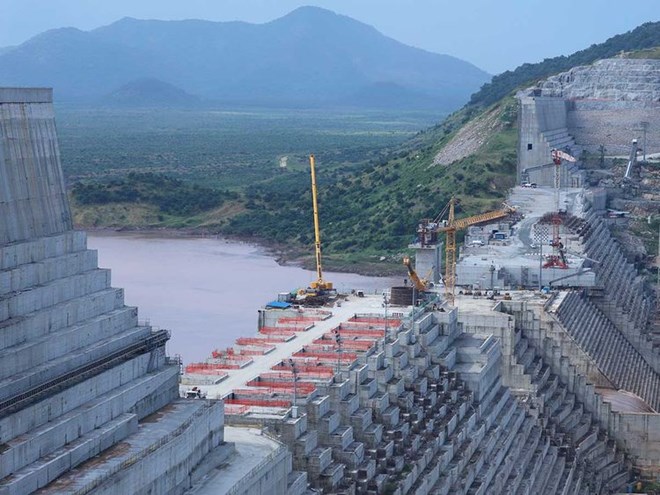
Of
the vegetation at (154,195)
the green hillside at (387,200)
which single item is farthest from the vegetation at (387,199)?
the vegetation at (154,195)

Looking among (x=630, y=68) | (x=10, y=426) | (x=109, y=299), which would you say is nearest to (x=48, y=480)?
(x=10, y=426)

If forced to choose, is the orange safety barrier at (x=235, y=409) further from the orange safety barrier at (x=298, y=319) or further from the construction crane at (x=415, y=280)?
the construction crane at (x=415, y=280)

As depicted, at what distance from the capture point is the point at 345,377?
171 ft

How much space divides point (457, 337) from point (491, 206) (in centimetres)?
5188

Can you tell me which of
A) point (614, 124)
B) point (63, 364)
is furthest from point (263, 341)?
point (614, 124)

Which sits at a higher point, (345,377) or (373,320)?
(345,377)

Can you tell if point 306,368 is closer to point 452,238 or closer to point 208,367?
point 208,367

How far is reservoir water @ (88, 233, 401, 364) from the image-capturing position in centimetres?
8369

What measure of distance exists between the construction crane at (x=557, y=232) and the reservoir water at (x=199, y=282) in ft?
28.3

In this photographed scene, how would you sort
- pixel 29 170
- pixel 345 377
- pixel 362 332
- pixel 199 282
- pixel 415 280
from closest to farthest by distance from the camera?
pixel 29 170 → pixel 345 377 → pixel 362 332 → pixel 415 280 → pixel 199 282

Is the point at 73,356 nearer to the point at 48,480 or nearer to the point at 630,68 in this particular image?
the point at 48,480

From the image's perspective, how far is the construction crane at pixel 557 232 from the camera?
269 feet

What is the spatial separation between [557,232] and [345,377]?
39485mm

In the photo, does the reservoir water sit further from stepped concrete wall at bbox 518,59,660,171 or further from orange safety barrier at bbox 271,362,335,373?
stepped concrete wall at bbox 518,59,660,171
